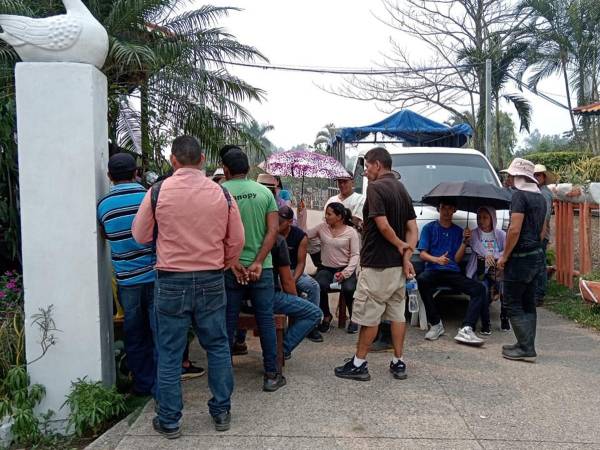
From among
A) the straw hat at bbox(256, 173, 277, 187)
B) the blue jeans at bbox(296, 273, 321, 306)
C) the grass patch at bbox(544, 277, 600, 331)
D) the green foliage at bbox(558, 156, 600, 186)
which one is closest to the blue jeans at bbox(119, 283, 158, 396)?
the blue jeans at bbox(296, 273, 321, 306)

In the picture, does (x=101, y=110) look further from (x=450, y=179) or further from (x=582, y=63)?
(x=582, y=63)

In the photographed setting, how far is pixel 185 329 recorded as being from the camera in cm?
365

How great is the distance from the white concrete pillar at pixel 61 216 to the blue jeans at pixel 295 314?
4.64 ft

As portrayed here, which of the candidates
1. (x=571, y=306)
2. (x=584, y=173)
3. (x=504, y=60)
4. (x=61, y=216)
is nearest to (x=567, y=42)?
(x=504, y=60)

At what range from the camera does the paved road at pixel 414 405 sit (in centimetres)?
366

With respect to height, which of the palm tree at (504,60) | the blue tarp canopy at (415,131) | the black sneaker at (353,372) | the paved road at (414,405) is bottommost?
the paved road at (414,405)

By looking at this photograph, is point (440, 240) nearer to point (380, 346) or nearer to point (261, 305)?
point (380, 346)

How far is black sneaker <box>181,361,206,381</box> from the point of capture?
4785 mm

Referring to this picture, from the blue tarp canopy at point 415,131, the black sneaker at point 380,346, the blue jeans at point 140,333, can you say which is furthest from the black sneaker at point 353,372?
the blue tarp canopy at point 415,131

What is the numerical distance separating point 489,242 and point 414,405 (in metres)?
2.49

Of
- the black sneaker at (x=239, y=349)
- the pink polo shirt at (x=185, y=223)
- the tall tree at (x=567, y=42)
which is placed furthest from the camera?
the tall tree at (x=567, y=42)

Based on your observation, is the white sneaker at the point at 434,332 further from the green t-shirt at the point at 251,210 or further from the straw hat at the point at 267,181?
the green t-shirt at the point at 251,210

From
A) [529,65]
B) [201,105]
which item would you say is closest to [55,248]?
[201,105]

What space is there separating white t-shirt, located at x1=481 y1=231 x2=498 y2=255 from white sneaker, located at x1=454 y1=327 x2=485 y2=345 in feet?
2.80
